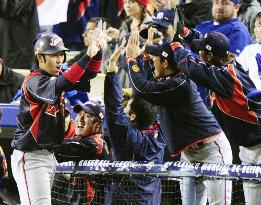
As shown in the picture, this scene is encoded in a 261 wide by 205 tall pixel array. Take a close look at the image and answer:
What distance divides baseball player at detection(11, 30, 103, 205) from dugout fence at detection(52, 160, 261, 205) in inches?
13.6

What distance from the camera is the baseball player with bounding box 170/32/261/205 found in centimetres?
659

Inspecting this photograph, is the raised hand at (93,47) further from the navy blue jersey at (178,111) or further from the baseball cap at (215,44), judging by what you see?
the baseball cap at (215,44)

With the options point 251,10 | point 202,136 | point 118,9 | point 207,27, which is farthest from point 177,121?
point 118,9

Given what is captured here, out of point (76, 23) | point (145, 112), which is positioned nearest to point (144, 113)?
point (145, 112)

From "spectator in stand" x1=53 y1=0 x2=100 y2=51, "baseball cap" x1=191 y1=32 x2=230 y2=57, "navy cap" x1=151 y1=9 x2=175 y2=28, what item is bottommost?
"spectator in stand" x1=53 y1=0 x2=100 y2=51

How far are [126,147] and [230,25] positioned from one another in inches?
83.8

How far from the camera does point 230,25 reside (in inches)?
336

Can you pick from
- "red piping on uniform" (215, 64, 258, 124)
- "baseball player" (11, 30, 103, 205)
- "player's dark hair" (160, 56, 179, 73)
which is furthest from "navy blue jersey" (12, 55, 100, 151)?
"red piping on uniform" (215, 64, 258, 124)

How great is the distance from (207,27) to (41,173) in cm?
269

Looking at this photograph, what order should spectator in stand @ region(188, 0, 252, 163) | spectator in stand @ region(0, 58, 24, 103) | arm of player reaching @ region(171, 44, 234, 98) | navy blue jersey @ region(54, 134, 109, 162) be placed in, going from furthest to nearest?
spectator in stand @ region(0, 58, 24, 103) < spectator in stand @ region(188, 0, 252, 163) < navy blue jersey @ region(54, 134, 109, 162) < arm of player reaching @ region(171, 44, 234, 98)

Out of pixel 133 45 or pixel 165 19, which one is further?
pixel 165 19

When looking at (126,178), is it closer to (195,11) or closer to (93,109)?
(93,109)

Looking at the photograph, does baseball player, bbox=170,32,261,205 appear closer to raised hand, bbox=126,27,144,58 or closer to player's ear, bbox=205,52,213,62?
player's ear, bbox=205,52,213,62

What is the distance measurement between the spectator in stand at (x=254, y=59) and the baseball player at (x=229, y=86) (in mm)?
1334
